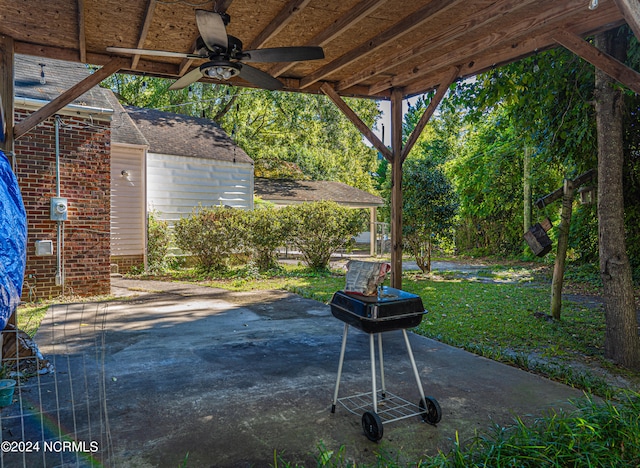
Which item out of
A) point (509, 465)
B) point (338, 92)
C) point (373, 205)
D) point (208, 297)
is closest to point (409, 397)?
point (509, 465)

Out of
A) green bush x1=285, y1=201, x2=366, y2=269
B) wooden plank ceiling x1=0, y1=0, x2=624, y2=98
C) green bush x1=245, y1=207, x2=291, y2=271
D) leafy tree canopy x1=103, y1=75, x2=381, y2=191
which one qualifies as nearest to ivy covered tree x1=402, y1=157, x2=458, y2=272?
green bush x1=285, y1=201, x2=366, y2=269

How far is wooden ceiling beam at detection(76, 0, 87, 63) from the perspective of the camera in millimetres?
3816

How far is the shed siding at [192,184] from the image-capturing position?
484 inches

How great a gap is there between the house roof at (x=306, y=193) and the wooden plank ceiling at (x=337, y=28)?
10.7 m

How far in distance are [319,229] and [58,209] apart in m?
5.84

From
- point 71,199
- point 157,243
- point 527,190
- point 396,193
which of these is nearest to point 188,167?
point 157,243

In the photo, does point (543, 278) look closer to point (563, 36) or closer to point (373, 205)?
point (563, 36)

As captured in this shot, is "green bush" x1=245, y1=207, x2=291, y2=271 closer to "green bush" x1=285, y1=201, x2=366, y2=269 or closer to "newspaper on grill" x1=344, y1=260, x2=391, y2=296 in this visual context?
"green bush" x1=285, y1=201, x2=366, y2=269

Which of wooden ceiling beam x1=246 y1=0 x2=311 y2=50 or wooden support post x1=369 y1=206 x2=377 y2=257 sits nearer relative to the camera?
wooden ceiling beam x1=246 y1=0 x2=311 y2=50

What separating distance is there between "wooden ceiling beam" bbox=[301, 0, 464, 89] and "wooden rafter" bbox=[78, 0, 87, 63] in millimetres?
2716

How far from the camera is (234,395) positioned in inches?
135

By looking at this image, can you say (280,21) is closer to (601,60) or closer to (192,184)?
(601,60)

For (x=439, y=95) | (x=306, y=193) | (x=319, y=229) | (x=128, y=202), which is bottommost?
(x=319, y=229)

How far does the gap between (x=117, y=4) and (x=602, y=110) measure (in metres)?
4.64
